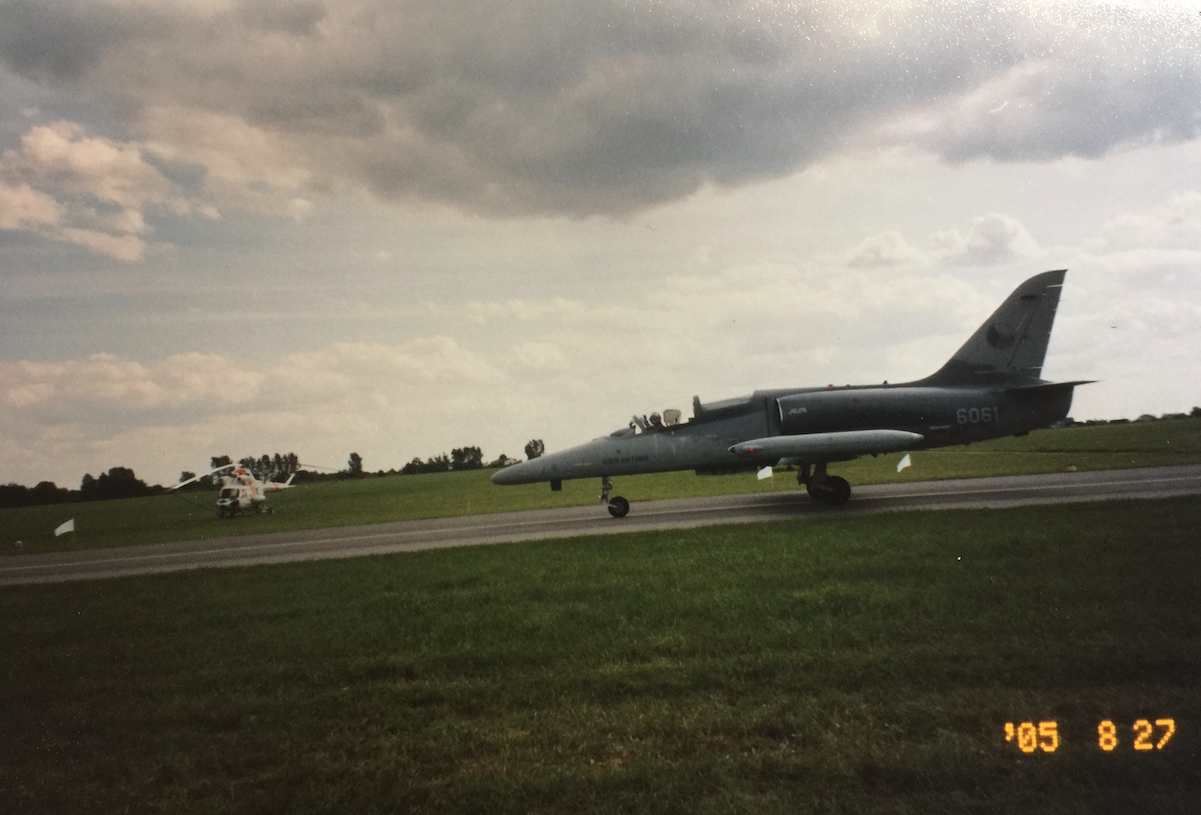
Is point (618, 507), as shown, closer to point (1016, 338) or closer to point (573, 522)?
point (573, 522)

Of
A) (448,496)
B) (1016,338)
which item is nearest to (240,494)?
(448,496)

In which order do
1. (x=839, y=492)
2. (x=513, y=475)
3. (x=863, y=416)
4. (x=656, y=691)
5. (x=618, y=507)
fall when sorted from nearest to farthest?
1. (x=656, y=691)
2. (x=839, y=492)
3. (x=863, y=416)
4. (x=618, y=507)
5. (x=513, y=475)

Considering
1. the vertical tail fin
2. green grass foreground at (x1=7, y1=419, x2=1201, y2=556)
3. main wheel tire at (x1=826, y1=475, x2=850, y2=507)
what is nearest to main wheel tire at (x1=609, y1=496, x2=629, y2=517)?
main wheel tire at (x1=826, y1=475, x2=850, y2=507)

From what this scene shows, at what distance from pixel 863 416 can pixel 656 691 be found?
44.9ft

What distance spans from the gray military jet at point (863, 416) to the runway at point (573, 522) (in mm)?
Result: 1189

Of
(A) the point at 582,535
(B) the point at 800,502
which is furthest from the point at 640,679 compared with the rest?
(B) the point at 800,502

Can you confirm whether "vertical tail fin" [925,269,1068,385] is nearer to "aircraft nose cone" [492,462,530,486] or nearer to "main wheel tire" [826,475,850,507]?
"main wheel tire" [826,475,850,507]

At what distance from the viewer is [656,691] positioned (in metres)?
4.91

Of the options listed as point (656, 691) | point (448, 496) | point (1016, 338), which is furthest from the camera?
point (448, 496)

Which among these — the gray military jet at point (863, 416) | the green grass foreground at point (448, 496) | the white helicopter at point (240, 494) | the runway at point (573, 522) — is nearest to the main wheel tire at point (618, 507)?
the gray military jet at point (863, 416)

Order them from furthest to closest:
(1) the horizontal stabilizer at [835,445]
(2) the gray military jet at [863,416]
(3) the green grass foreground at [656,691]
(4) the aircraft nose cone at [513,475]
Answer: (4) the aircraft nose cone at [513,475] → (2) the gray military jet at [863,416] → (1) the horizontal stabilizer at [835,445] → (3) the green grass foreground at [656,691]

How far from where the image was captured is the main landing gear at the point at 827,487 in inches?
655

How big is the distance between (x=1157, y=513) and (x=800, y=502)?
8128 millimetres

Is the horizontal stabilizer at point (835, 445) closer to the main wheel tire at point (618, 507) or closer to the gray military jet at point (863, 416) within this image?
the gray military jet at point (863, 416)
